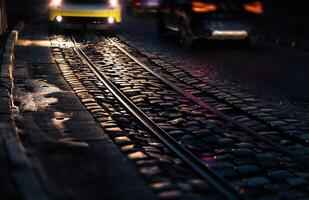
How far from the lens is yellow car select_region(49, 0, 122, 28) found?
1967 centimetres

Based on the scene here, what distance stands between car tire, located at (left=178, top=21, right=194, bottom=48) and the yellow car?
331cm

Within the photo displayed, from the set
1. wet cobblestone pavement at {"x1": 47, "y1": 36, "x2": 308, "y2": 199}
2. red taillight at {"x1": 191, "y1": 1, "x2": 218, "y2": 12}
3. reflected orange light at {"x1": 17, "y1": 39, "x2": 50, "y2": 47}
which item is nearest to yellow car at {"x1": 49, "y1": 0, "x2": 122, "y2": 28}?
reflected orange light at {"x1": 17, "y1": 39, "x2": 50, "y2": 47}

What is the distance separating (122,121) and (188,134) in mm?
1087

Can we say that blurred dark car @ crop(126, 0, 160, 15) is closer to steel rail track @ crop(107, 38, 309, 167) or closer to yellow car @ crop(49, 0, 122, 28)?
yellow car @ crop(49, 0, 122, 28)

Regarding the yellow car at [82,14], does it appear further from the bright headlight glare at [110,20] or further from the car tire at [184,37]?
the car tire at [184,37]

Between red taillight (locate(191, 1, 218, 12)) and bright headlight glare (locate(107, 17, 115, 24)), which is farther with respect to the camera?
bright headlight glare (locate(107, 17, 115, 24))

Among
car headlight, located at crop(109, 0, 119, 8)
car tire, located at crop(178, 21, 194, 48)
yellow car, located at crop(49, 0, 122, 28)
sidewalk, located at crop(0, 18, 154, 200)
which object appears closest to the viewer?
sidewalk, located at crop(0, 18, 154, 200)

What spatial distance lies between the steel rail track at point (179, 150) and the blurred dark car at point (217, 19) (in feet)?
18.1

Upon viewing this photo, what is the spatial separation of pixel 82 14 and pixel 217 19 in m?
5.48

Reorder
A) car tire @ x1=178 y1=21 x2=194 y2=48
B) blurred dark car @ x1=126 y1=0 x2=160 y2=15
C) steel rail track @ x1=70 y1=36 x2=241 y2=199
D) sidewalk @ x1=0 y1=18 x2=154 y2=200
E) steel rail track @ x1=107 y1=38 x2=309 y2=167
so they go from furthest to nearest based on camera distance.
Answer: blurred dark car @ x1=126 y1=0 x2=160 y2=15
car tire @ x1=178 y1=21 x2=194 y2=48
steel rail track @ x1=107 y1=38 x2=309 y2=167
steel rail track @ x1=70 y1=36 x2=241 y2=199
sidewalk @ x1=0 y1=18 x2=154 y2=200

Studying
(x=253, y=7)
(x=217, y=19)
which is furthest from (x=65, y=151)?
(x=253, y=7)

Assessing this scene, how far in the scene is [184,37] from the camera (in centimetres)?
1722

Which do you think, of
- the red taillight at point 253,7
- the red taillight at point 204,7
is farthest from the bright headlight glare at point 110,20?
the red taillight at point 253,7

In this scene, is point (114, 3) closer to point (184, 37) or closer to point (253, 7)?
point (184, 37)
